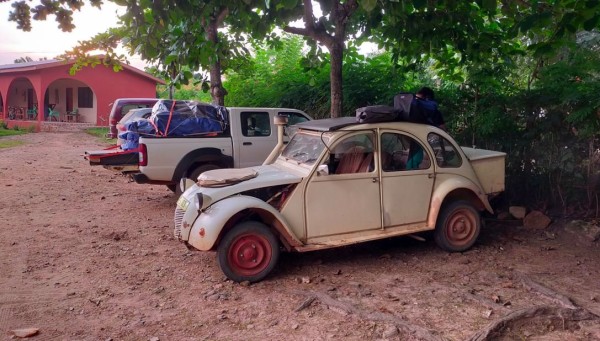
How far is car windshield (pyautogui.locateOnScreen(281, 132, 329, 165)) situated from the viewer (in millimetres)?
5602

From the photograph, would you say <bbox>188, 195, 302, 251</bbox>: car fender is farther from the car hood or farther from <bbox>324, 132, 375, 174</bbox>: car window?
<bbox>324, 132, 375, 174</bbox>: car window

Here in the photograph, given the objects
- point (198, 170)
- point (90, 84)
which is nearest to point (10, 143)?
point (90, 84)

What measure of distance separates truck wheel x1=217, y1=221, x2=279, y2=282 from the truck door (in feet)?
12.2

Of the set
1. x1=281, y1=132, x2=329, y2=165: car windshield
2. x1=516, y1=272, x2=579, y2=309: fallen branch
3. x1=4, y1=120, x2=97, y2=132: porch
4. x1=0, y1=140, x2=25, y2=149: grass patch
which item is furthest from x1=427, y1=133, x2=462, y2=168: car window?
x1=4, y1=120, x2=97, y2=132: porch

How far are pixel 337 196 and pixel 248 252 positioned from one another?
1121 millimetres

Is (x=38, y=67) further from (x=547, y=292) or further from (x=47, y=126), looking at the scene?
(x=547, y=292)

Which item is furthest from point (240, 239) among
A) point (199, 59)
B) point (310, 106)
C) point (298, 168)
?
point (310, 106)

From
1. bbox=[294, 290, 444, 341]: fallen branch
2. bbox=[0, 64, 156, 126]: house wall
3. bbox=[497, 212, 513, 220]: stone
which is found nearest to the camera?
bbox=[294, 290, 444, 341]: fallen branch

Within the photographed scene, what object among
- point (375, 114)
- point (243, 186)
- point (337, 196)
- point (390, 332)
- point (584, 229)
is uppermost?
point (375, 114)

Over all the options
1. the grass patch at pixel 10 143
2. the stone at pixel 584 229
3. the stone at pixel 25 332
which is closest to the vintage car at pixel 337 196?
the stone at pixel 584 229

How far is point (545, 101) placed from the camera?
7035 mm

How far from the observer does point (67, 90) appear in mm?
31328

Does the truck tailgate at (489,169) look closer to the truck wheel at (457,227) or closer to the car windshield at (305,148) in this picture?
the truck wheel at (457,227)

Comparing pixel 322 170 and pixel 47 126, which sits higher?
pixel 47 126
